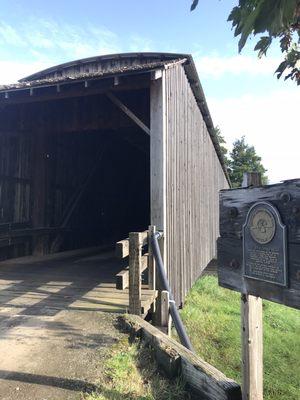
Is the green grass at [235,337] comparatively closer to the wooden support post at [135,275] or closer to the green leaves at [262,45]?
the wooden support post at [135,275]

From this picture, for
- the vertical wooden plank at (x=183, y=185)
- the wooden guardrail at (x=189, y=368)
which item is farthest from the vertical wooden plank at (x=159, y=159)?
the wooden guardrail at (x=189, y=368)

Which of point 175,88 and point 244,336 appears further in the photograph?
point 175,88

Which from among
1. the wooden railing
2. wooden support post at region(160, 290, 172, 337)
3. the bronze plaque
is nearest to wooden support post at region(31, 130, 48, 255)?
wooden support post at region(160, 290, 172, 337)

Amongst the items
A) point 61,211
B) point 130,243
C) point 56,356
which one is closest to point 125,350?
point 56,356

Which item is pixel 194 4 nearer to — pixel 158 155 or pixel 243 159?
pixel 158 155

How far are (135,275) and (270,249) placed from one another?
8.82 feet

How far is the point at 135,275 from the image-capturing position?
15.6 ft

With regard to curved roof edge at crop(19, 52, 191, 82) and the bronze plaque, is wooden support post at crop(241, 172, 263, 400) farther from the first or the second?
curved roof edge at crop(19, 52, 191, 82)

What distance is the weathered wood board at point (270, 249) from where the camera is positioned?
2150 mm

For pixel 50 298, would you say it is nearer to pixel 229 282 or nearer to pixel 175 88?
pixel 229 282

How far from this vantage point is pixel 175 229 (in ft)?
23.4

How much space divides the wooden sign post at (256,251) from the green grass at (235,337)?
344 cm

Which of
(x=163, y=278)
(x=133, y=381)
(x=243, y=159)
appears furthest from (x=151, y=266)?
(x=243, y=159)

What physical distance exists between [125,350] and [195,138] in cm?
706
